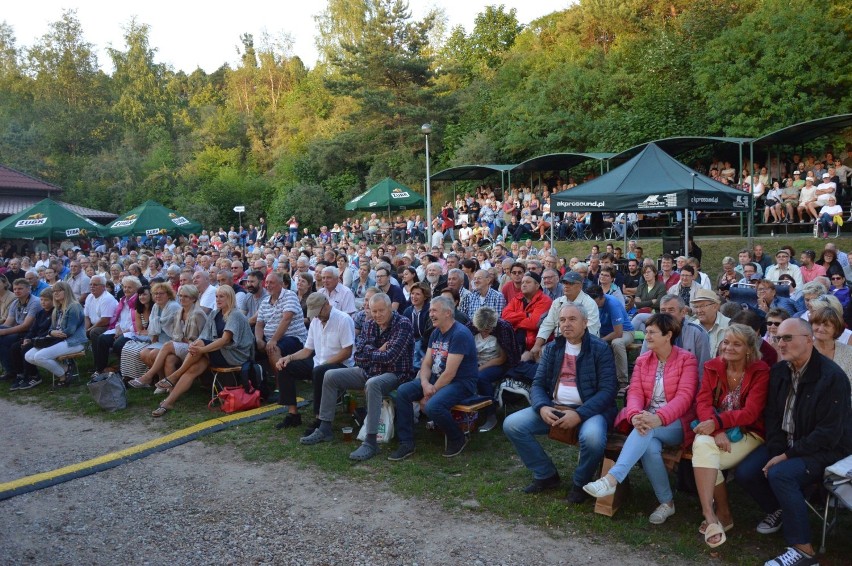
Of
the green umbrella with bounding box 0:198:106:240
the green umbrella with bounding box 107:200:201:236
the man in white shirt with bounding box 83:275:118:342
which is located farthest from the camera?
the green umbrella with bounding box 107:200:201:236

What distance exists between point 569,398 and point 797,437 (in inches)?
57.6

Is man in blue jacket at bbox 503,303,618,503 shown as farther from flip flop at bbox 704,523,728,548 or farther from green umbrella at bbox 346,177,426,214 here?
green umbrella at bbox 346,177,426,214

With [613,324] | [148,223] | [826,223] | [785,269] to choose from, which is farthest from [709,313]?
[148,223]

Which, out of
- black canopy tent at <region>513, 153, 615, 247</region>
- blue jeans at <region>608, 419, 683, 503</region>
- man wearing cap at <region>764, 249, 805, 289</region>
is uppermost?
black canopy tent at <region>513, 153, 615, 247</region>

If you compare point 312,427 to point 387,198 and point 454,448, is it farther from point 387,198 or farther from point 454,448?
point 387,198

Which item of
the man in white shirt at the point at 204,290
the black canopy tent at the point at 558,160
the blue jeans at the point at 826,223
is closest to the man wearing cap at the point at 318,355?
the man in white shirt at the point at 204,290

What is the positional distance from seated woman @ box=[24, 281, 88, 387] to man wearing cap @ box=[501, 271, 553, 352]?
563 centimetres

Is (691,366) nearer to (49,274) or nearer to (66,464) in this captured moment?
(66,464)

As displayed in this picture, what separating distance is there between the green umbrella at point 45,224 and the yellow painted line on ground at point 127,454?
13100 mm

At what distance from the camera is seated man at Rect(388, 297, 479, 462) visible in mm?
5605

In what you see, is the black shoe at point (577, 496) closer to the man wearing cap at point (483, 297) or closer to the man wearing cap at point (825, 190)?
the man wearing cap at point (483, 297)

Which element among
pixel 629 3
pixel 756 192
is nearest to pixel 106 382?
pixel 756 192

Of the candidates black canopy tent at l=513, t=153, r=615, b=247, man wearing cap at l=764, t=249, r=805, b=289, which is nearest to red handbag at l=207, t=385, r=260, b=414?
man wearing cap at l=764, t=249, r=805, b=289

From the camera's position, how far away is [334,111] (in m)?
44.3
